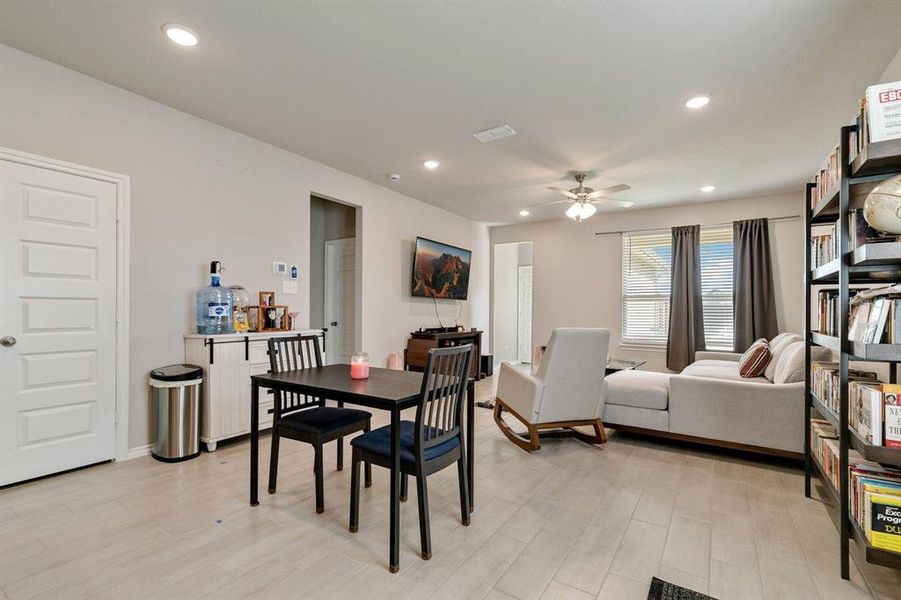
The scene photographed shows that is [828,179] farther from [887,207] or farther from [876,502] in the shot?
[876,502]

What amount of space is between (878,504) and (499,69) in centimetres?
286

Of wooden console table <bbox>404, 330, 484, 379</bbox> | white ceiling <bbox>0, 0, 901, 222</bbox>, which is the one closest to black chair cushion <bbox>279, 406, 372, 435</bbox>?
white ceiling <bbox>0, 0, 901, 222</bbox>

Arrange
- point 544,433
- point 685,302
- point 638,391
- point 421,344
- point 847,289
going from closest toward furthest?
point 847,289 < point 638,391 < point 544,433 < point 421,344 < point 685,302

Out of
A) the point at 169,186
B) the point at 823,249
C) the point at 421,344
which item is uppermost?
the point at 169,186

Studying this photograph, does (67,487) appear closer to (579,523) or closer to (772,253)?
(579,523)

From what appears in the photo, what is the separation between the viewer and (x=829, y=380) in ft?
7.34

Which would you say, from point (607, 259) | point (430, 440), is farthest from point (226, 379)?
point (607, 259)

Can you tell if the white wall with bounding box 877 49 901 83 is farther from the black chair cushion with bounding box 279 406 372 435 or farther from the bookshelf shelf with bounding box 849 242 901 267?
the black chair cushion with bounding box 279 406 372 435

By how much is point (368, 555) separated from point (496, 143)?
339cm

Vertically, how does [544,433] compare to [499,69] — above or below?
below

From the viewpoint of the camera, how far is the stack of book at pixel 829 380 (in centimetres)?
211

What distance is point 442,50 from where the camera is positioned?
8.38ft

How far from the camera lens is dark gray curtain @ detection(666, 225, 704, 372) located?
5961 mm

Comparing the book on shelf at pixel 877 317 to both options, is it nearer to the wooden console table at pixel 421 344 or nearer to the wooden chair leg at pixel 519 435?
the wooden chair leg at pixel 519 435
